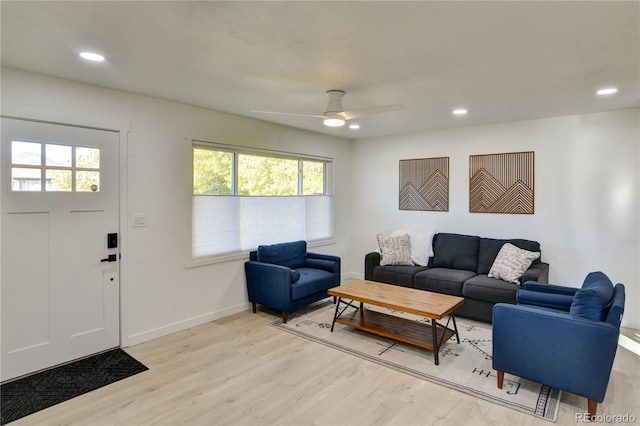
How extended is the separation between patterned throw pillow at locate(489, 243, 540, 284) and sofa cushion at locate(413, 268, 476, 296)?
1.15 feet

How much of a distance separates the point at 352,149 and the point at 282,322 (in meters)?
3.49

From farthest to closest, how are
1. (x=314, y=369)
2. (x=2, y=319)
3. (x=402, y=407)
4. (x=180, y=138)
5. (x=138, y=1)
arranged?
(x=180, y=138) < (x=314, y=369) < (x=2, y=319) < (x=402, y=407) < (x=138, y=1)

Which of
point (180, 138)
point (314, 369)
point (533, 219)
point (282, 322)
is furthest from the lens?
point (533, 219)

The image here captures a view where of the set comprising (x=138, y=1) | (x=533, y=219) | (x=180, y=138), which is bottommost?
(x=533, y=219)

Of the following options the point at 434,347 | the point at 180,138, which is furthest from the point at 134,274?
the point at 434,347

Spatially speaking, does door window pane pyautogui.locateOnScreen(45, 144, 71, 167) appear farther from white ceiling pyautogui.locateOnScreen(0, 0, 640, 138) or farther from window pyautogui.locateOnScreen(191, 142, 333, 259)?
window pyautogui.locateOnScreen(191, 142, 333, 259)

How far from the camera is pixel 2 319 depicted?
2.78 meters

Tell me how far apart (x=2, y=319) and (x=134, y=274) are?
1023 mm

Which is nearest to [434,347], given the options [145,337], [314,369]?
[314,369]

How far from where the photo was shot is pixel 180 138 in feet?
12.7

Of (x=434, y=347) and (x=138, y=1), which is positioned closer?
(x=138, y=1)

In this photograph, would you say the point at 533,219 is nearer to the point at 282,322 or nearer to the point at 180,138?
the point at 282,322

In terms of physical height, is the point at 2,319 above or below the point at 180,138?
below

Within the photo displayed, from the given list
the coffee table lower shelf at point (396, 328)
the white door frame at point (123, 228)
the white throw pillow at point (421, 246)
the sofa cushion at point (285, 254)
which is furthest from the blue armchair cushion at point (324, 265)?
the white door frame at point (123, 228)
